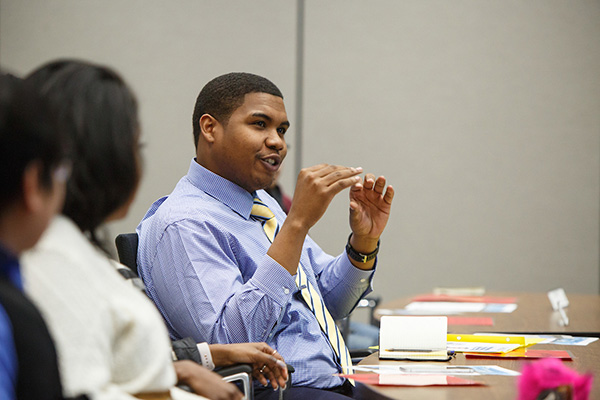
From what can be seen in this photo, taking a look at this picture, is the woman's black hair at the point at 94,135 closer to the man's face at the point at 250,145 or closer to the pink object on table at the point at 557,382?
the pink object on table at the point at 557,382

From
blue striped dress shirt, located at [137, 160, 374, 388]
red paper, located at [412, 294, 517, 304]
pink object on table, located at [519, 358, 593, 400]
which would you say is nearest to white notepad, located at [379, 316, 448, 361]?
blue striped dress shirt, located at [137, 160, 374, 388]

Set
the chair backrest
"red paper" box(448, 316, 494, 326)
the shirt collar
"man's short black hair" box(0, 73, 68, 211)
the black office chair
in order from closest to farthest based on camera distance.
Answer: "man's short black hair" box(0, 73, 68, 211), the black office chair, the chair backrest, the shirt collar, "red paper" box(448, 316, 494, 326)

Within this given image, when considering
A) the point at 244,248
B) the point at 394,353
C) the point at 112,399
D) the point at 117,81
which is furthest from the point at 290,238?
the point at 112,399

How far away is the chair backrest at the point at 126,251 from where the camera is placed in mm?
1813

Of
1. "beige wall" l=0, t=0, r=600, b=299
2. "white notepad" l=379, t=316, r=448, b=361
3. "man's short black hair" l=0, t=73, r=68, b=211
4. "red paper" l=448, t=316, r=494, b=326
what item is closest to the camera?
"man's short black hair" l=0, t=73, r=68, b=211

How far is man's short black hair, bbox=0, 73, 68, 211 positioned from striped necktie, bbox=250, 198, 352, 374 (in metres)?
1.09

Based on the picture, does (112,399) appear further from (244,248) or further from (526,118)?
(526,118)

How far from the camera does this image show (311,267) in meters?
2.16

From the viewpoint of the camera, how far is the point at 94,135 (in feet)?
3.38

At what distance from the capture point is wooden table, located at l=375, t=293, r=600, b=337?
225cm

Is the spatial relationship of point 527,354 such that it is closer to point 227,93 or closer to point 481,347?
point 481,347

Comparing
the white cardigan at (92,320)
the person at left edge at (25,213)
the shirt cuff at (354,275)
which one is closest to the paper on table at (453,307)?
the shirt cuff at (354,275)

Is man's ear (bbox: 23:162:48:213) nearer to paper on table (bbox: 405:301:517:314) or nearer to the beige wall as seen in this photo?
paper on table (bbox: 405:301:517:314)

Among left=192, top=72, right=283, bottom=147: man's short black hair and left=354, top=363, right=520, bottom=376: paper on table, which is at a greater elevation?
left=192, top=72, right=283, bottom=147: man's short black hair
